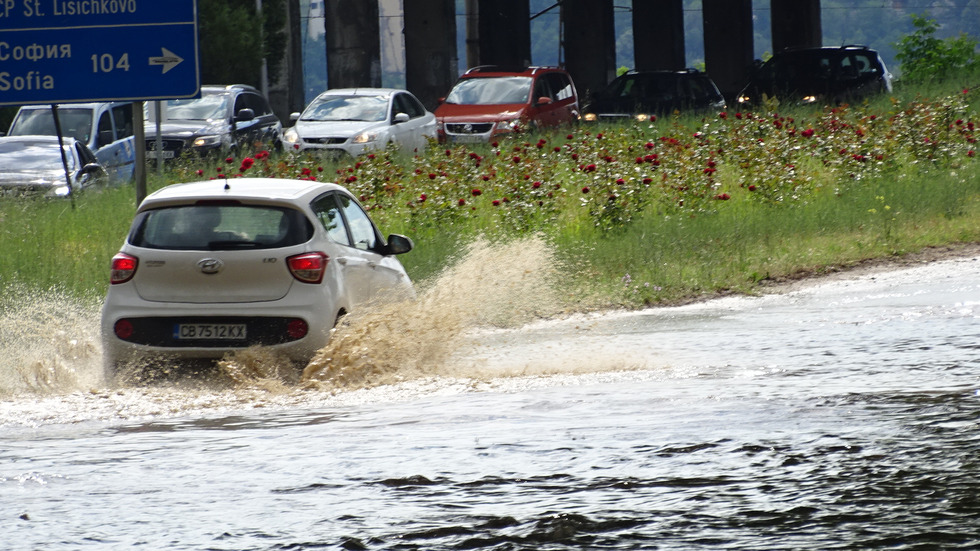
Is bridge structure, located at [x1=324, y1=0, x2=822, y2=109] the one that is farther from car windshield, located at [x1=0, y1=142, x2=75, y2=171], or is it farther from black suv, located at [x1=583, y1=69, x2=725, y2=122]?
car windshield, located at [x1=0, y1=142, x2=75, y2=171]

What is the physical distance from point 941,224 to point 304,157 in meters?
8.42

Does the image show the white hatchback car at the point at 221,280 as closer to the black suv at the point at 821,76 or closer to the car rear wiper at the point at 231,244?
the car rear wiper at the point at 231,244

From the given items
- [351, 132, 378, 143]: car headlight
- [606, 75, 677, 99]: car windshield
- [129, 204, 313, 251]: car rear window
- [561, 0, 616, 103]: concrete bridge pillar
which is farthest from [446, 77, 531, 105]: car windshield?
[561, 0, 616, 103]: concrete bridge pillar

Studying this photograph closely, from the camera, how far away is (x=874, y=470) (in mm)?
6930

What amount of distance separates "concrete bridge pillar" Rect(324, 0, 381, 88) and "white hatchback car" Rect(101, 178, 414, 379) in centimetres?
3311

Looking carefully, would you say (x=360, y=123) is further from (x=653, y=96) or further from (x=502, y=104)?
(x=653, y=96)

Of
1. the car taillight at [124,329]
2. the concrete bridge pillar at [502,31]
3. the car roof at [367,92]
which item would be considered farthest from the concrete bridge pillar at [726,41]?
the car taillight at [124,329]

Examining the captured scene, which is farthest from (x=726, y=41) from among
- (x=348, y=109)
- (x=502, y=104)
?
(x=348, y=109)

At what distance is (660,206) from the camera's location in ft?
57.6

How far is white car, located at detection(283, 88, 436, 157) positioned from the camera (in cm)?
2416

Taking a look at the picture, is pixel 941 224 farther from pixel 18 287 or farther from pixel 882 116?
pixel 18 287

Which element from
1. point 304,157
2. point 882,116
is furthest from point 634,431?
point 882,116

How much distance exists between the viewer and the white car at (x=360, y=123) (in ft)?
79.3

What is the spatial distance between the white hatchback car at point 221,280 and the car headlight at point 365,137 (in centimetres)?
1445
